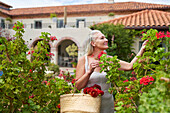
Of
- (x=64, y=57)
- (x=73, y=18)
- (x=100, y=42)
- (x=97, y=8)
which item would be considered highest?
(x=97, y=8)

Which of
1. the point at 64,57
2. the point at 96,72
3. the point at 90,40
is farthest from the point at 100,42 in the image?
the point at 64,57

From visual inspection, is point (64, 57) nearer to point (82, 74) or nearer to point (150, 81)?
point (82, 74)

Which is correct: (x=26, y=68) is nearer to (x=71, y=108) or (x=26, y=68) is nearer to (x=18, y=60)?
(x=18, y=60)

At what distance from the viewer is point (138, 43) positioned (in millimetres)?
9695

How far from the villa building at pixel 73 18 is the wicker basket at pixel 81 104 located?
336 inches

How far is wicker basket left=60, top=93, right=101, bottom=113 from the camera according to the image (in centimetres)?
170

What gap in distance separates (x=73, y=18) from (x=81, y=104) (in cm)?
1755

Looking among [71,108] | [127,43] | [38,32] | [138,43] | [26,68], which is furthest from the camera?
[38,32]

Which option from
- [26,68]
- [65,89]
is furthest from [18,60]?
[65,89]

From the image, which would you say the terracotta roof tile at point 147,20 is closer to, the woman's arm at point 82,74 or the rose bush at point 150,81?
the woman's arm at point 82,74

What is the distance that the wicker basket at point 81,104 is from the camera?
1.70 m

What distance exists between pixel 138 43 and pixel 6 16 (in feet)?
55.5

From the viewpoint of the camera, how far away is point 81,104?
1729 millimetres

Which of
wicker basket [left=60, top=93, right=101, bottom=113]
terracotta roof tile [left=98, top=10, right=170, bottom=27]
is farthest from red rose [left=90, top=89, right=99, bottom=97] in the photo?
terracotta roof tile [left=98, top=10, right=170, bottom=27]
